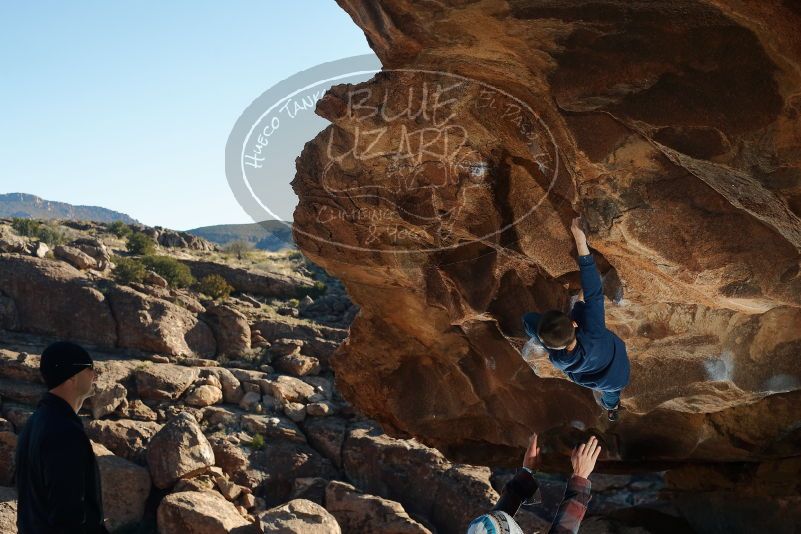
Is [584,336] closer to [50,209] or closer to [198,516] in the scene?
[198,516]

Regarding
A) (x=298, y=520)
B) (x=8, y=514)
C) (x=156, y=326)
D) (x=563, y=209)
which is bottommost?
(x=298, y=520)

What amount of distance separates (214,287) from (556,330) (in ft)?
87.1

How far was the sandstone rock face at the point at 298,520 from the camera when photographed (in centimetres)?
1600

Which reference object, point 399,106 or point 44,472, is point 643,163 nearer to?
point 399,106

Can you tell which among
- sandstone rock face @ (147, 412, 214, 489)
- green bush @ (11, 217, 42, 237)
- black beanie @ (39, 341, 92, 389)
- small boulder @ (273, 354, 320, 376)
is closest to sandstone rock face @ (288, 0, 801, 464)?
black beanie @ (39, 341, 92, 389)

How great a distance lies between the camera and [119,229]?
40.8 metres

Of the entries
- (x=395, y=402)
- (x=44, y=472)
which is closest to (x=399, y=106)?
(x=44, y=472)

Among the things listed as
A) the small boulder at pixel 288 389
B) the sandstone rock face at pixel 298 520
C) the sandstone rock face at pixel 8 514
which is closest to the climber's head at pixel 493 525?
the sandstone rock face at pixel 298 520

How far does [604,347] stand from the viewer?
586 cm

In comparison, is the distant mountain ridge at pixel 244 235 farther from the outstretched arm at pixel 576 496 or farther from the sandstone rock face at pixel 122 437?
the outstretched arm at pixel 576 496

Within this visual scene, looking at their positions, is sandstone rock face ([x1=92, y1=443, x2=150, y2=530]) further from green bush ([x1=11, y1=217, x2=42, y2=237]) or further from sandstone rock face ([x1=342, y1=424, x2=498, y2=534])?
green bush ([x1=11, y1=217, x2=42, y2=237])

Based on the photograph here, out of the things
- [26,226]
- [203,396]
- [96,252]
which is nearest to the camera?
[203,396]

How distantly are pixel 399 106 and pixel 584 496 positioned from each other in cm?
386

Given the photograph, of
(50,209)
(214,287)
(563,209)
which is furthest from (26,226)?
(50,209)
